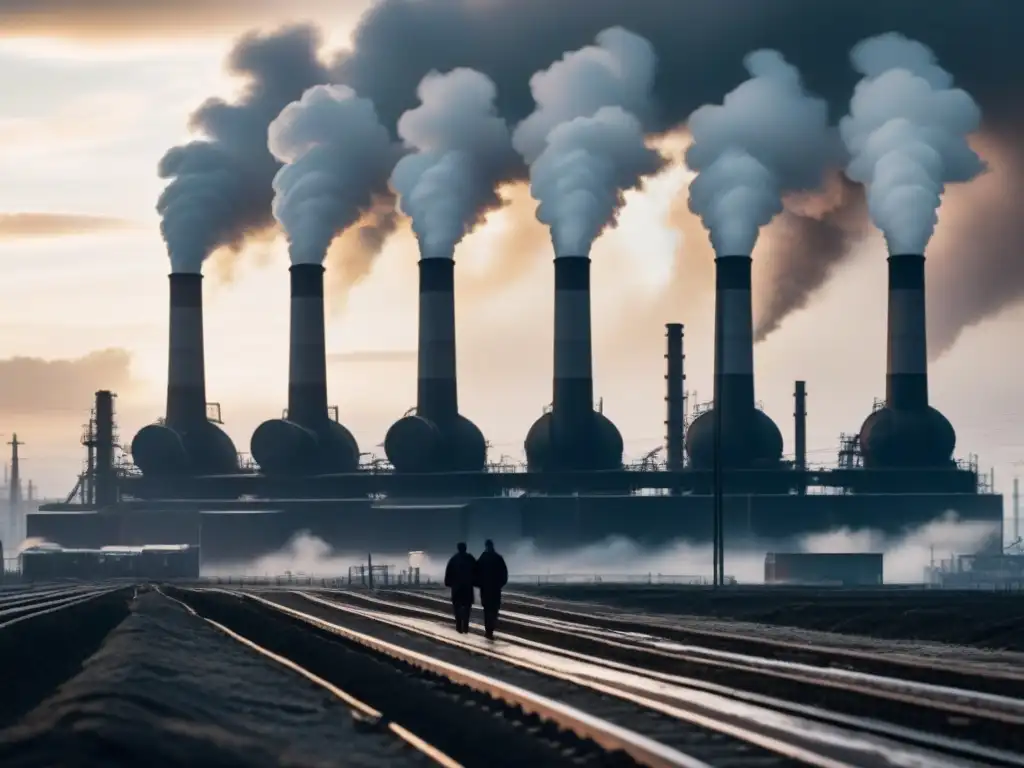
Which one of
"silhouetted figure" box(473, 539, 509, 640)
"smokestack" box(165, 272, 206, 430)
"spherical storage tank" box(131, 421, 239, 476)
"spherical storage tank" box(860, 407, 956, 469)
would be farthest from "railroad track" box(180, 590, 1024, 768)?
"spherical storage tank" box(131, 421, 239, 476)

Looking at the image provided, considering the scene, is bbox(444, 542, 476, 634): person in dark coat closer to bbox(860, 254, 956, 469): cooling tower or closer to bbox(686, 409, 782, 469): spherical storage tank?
bbox(860, 254, 956, 469): cooling tower

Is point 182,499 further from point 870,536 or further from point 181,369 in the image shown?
point 870,536

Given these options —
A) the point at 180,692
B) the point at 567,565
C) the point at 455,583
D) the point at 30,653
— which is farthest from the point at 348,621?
the point at 567,565

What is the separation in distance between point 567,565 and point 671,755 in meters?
78.8

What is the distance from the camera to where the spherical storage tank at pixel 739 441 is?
91500 millimetres

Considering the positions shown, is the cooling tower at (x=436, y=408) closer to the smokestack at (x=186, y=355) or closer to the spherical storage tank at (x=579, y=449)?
the spherical storage tank at (x=579, y=449)

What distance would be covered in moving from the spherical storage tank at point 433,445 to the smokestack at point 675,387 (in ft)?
31.5

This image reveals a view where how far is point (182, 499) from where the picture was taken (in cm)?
10094

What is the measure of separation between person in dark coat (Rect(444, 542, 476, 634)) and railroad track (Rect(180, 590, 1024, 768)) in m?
2.00

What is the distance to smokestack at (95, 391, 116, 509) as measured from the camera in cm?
10938

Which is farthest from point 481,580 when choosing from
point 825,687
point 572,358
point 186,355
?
point 186,355

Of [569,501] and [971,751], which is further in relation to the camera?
[569,501]

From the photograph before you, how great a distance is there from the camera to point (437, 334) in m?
91.9

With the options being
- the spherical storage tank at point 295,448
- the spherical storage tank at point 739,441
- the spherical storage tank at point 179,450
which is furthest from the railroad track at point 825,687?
the spherical storage tank at point 179,450
